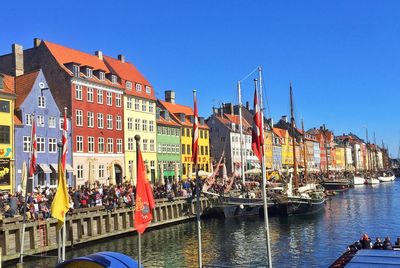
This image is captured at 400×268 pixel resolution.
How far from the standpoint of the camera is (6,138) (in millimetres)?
44250

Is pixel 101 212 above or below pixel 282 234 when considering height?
above

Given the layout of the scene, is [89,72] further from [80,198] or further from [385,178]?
[385,178]

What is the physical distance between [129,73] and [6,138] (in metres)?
27.0

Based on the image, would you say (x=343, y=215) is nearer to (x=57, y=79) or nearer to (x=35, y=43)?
(x=57, y=79)

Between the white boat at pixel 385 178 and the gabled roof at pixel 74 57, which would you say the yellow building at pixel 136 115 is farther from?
the white boat at pixel 385 178

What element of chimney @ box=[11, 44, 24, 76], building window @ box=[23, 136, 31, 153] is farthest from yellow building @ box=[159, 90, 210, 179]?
building window @ box=[23, 136, 31, 153]

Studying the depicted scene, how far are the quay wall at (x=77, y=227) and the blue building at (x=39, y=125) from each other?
478 inches

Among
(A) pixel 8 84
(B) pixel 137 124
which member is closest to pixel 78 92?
(A) pixel 8 84

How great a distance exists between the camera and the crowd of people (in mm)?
31438

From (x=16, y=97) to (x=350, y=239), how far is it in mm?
32248

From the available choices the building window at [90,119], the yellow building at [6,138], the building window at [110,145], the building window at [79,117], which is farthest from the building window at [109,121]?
the yellow building at [6,138]

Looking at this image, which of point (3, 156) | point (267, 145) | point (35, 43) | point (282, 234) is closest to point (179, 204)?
point (282, 234)

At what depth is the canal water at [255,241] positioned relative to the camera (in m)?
28.5

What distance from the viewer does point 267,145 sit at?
11138 cm
